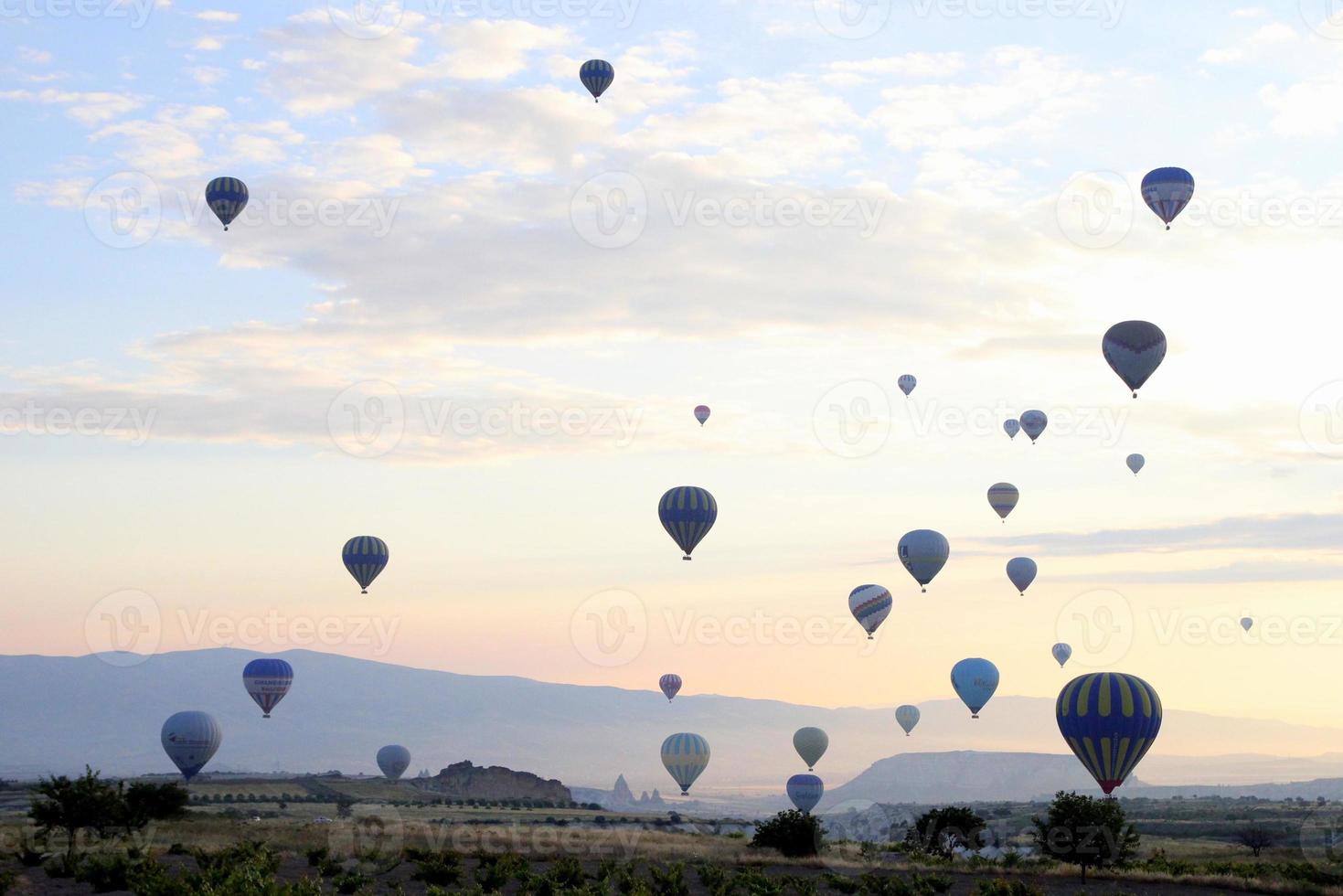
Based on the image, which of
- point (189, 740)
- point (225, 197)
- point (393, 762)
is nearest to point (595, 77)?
point (225, 197)

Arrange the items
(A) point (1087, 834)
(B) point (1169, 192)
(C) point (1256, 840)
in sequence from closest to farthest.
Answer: (A) point (1087, 834) → (C) point (1256, 840) → (B) point (1169, 192)

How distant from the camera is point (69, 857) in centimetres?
3928

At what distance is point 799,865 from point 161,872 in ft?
75.1

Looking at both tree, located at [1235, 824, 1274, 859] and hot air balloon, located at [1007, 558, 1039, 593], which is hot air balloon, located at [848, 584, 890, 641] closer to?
hot air balloon, located at [1007, 558, 1039, 593]

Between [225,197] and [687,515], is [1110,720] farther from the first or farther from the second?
[225,197]

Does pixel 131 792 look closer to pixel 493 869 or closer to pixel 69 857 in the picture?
pixel 69 857

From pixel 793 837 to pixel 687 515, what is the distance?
3023cm

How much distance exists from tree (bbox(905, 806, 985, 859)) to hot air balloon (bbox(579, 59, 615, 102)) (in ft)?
151

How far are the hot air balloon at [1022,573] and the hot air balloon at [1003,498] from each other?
670 centimetres

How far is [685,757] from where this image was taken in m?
94.4

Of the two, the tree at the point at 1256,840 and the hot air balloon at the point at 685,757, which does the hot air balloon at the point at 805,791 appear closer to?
the hot air balloon at the point at 685,757

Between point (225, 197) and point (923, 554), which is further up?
point (225, 197)

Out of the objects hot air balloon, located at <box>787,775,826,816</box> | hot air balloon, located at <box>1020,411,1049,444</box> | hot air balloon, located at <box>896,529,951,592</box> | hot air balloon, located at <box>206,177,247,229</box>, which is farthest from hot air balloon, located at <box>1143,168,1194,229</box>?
hot air balloon, located at <box>206,177,247,229</box>

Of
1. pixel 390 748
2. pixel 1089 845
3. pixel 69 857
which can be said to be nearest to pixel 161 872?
pixel 69 857
